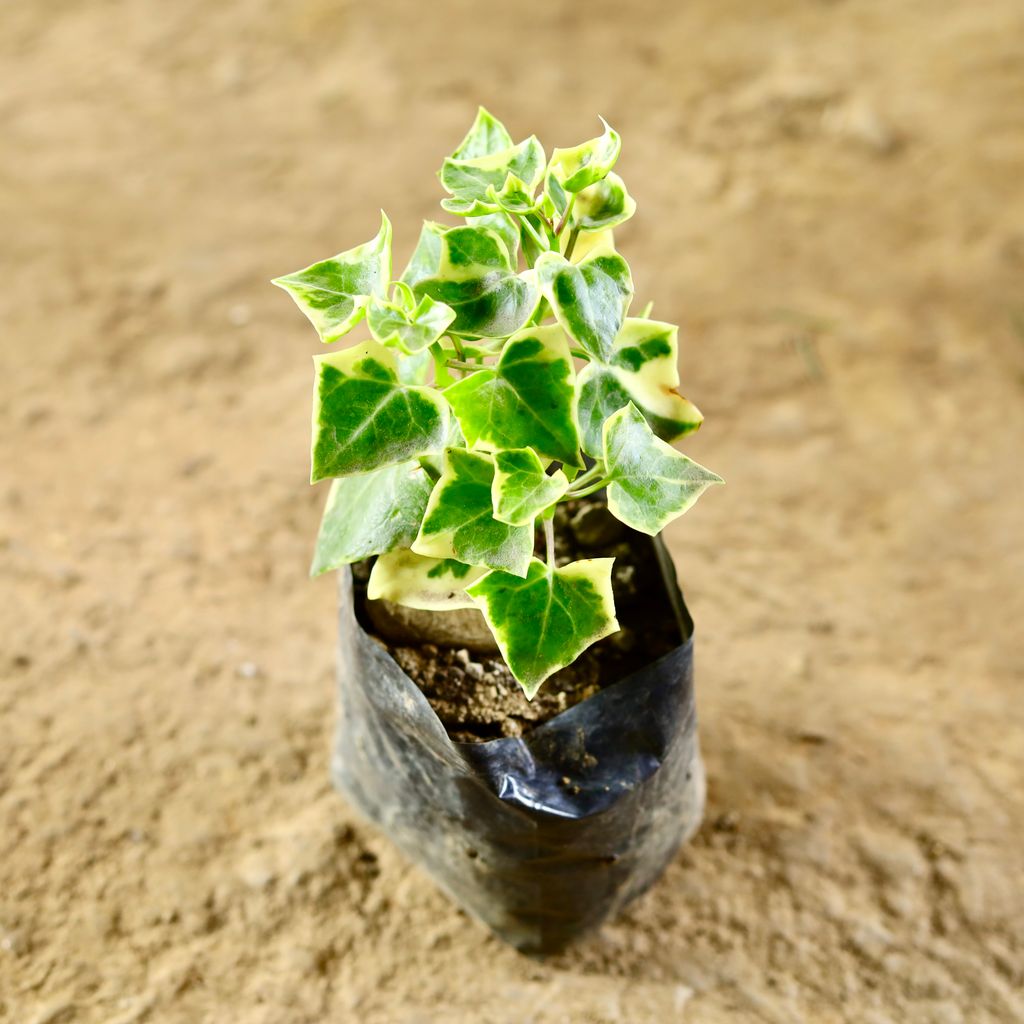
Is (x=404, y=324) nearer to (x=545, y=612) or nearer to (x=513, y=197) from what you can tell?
(x=513, y=197)

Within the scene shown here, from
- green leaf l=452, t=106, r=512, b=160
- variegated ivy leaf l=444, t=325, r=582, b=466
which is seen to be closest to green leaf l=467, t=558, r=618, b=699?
variegated ivy leaf l=444, t=325, r=582, b=466

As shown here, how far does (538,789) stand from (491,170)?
0.55 meters

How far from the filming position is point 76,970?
1.28 m

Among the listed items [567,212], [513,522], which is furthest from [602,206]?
[513,522]

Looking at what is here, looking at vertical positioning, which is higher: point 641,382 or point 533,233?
point 533,233

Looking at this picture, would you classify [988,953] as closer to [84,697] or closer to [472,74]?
[84,697]

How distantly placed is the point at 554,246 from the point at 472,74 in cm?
179

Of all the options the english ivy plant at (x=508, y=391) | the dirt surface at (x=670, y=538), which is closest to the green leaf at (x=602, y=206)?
the english ivy plant at (x=508, y=391)

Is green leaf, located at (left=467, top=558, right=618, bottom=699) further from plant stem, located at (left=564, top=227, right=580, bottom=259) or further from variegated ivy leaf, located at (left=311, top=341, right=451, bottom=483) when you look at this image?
plant stem, located at (left=564, top=227, right=580, bottom=259)

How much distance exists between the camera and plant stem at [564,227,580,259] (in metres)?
0.95

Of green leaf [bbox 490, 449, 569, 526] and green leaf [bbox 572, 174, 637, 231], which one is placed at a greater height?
green leaf [bbox 572, 174, 637, 231]

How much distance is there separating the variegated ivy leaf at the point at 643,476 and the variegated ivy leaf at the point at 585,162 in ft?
0.59

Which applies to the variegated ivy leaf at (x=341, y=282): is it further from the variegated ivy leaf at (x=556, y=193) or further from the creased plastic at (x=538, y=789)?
the creased plastic at (x=538, y=789)

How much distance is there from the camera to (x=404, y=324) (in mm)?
915
